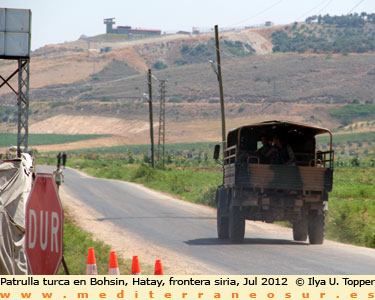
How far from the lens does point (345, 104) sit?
153 m

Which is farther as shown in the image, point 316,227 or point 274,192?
point 316,227

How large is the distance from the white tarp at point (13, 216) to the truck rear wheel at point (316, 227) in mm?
8572

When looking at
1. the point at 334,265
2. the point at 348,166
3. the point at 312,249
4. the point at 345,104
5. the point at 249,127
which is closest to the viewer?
the point at 334,265

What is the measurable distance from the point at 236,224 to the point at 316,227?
208cm

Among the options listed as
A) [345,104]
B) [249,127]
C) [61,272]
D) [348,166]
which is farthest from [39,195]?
[345,104]

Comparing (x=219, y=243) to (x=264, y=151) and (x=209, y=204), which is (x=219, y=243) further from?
(x=209, y=204)

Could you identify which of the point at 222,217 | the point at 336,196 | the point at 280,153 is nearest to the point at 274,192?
the point at 280,153

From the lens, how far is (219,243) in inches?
758

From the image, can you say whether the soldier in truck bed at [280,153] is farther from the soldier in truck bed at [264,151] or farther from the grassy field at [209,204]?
the grassy field at [209,204]

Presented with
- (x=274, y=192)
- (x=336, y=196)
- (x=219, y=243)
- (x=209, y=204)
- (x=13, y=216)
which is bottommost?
(x=209, y=204)

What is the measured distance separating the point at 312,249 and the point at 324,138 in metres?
119
